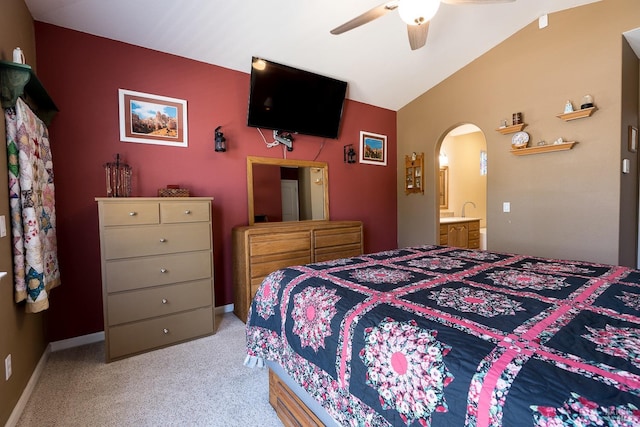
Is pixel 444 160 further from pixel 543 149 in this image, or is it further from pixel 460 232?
pixel 543 149

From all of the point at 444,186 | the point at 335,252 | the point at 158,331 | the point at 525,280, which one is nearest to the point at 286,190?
the point at 335,252

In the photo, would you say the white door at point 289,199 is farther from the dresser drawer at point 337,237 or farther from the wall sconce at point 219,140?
the wall sconce at point 219,140

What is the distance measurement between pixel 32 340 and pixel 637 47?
583 cm

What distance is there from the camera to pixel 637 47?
3010 millimetres

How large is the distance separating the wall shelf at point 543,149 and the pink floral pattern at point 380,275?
260 cm

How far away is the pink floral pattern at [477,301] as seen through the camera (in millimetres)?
1150

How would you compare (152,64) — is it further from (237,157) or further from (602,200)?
(602,200)

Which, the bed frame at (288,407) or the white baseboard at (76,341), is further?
the white baseboard at (76,341)

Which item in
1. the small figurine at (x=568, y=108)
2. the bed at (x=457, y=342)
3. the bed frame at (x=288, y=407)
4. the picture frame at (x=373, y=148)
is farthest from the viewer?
the picture frame at (x=373, y=148)

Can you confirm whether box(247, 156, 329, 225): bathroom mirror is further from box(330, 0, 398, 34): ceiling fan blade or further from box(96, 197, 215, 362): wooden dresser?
box(330, 0, 398, 34): ceiling fan blade

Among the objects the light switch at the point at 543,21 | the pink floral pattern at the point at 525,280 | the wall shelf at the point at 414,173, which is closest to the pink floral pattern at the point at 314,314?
Result: the pink floral pattern at the point at 525,280

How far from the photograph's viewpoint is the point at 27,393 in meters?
1.85

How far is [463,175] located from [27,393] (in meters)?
6.51

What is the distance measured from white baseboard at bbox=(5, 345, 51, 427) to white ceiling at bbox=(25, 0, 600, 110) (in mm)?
2615
